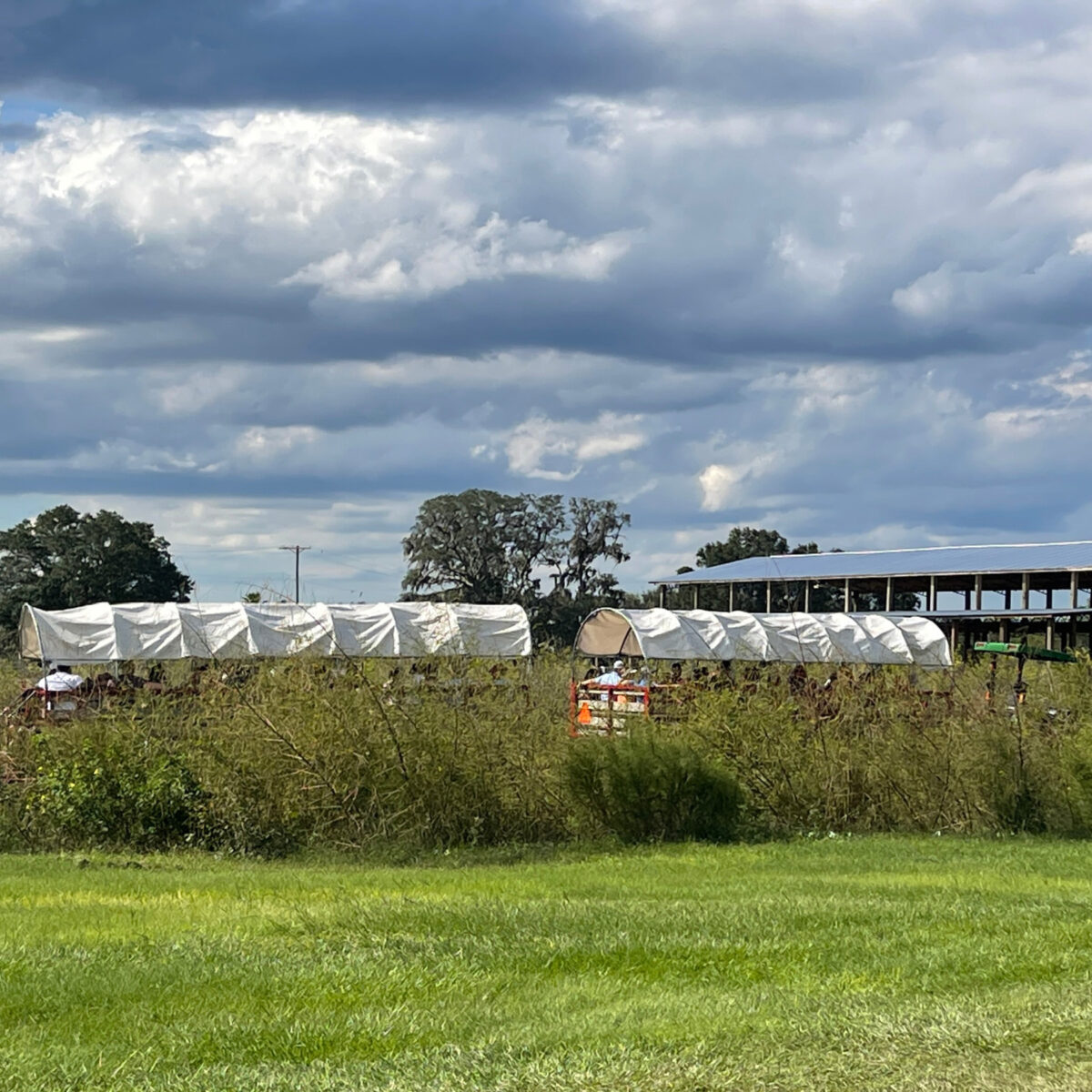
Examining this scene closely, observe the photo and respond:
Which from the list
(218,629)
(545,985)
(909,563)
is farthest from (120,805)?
(909,563)

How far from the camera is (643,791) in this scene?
16562 mm

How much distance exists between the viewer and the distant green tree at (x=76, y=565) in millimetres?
72625

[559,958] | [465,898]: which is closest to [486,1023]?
[559,958]

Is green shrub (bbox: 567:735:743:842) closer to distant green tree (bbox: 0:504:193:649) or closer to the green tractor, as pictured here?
the green tractor

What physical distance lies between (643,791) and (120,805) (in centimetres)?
559

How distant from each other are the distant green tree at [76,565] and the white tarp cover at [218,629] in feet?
121

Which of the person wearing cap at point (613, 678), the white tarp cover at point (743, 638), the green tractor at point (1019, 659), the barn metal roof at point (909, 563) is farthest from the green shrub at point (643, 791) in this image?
the barn metal roof at point (909, 563)

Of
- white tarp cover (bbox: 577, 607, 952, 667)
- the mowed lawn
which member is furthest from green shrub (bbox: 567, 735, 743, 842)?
white tarp cover (bbox: 577, 607, 952, 667)

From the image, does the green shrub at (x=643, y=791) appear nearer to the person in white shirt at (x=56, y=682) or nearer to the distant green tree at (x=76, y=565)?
the person in white shirt at (x=56, y=682)

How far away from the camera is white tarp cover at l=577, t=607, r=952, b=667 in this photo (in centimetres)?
3675

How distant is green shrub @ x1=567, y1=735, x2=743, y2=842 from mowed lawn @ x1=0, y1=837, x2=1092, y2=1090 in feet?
13.4

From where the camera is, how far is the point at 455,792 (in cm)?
1619

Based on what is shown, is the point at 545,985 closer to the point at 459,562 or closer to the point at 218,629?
the point at 218,629

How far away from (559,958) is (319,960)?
4.26 ft
